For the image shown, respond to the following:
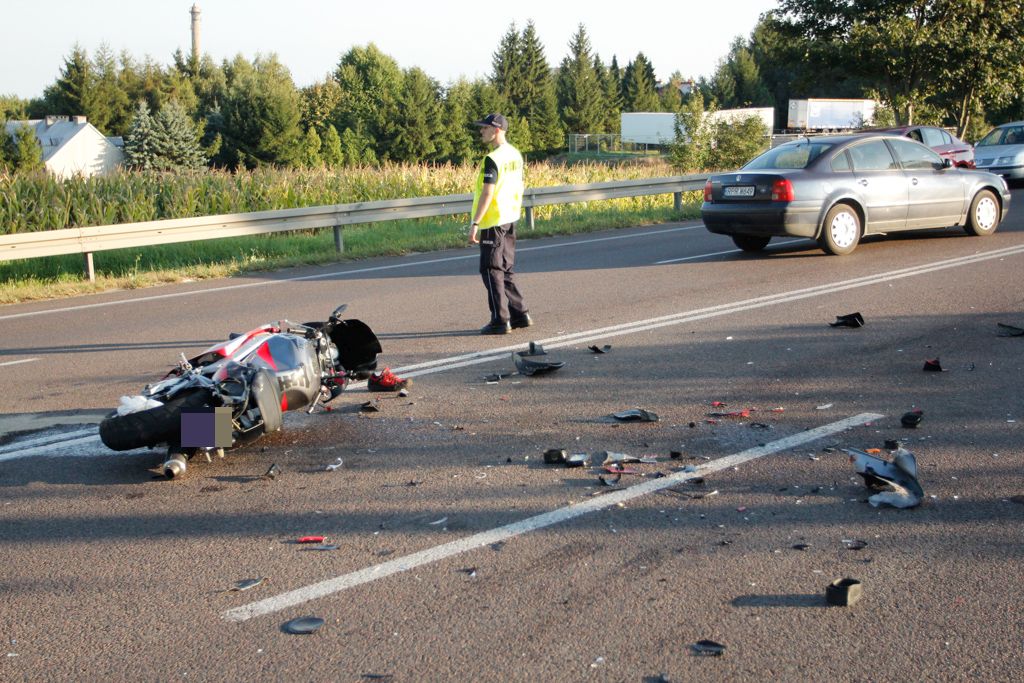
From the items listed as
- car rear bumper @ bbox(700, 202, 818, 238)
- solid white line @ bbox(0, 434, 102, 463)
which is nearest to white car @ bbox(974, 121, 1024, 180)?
car rear bumper @ bbox(700, 202, 818, 238)

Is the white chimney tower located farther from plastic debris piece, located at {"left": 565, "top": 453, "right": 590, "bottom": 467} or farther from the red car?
plastic debris piece, located at {"left": 565, "top": 453, "right": 590, "bottom": 467}

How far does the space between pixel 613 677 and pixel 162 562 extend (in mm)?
2093

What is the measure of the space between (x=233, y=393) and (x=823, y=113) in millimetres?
67692

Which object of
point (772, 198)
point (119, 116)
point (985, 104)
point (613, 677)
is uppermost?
point (119, 116)

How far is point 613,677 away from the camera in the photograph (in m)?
3.38

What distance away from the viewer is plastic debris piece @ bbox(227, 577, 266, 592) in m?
4.11

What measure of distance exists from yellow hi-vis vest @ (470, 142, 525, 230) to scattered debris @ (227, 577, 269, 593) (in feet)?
17.7

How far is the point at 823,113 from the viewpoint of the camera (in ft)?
222

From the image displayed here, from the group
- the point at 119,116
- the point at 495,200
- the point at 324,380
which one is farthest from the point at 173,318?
the point at 119,116

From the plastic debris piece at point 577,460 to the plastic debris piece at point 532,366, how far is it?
200 centimetres

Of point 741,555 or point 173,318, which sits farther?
point 173,318

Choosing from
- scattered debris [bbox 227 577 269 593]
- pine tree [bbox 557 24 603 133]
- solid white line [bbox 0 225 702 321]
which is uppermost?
pine tree [bbox 557 24 603 133]

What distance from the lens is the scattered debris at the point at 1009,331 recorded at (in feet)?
28.2

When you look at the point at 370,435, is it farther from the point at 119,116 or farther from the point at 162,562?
the point at 119,116
